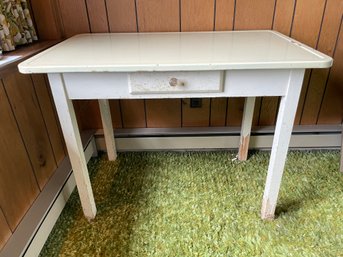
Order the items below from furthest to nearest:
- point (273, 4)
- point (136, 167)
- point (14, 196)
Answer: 1. point (136, 167)
2. point (273, 4)
3. point (14, 196)

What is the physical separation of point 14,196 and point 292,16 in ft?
4.30

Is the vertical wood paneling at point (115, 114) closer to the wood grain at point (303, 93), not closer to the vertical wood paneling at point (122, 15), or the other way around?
the vertical wood paneling at point (122, 15)

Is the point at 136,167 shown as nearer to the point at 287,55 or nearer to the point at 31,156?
the point at 31,156

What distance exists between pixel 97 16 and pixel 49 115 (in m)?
0.48

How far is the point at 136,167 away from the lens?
1.36 meters

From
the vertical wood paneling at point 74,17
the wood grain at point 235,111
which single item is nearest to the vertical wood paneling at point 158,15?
the vertical wood paneling at point 74,17

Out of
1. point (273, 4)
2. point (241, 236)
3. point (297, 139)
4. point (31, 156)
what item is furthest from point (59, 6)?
point (297, 139)

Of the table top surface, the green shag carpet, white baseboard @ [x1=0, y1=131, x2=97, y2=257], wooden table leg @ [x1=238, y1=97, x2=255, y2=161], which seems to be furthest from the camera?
wooden table leg @ [x1=238, y1=97, x2=255, y2=161]

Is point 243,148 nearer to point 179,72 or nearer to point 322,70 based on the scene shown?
point 322,70

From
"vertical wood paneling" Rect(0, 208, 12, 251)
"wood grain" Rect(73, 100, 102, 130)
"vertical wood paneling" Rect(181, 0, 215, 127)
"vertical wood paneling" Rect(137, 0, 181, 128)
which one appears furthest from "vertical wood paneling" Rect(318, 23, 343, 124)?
"vertical wood paneling" Rect(0, 208, 12, 251)

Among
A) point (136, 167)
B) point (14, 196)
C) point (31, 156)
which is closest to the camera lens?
point (14, 196)

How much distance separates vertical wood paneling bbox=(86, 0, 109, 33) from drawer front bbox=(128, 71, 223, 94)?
1.84 feet

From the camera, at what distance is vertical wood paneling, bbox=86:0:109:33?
1.15m

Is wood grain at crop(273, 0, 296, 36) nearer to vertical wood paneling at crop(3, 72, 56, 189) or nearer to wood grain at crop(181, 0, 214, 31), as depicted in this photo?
wood grain at crop(181, 0, 214, 31)
